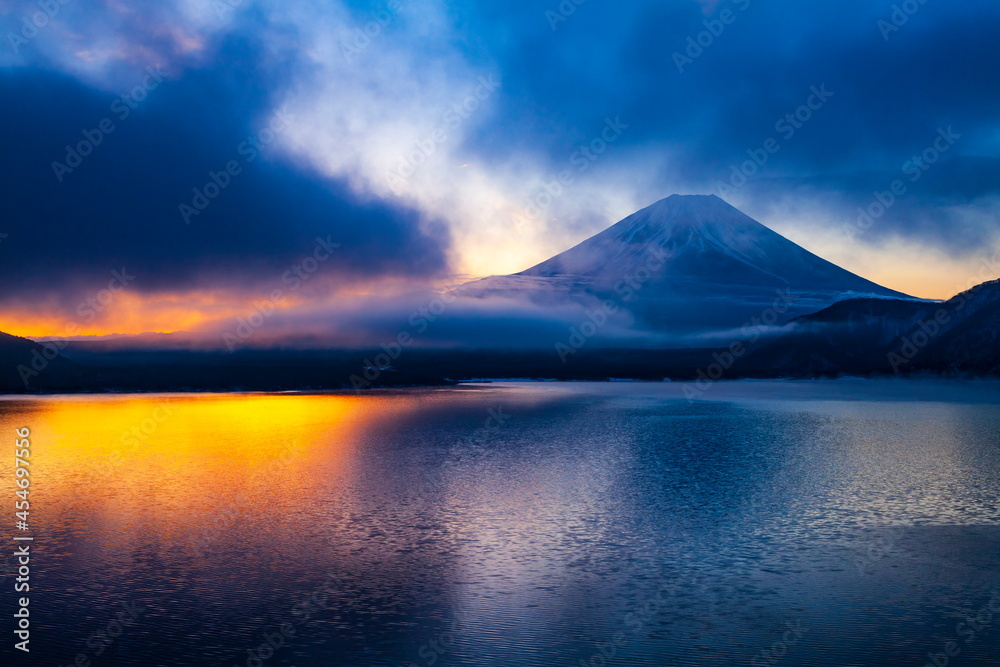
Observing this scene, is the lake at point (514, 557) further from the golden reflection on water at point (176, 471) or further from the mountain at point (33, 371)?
the mountain at point (33, 371)

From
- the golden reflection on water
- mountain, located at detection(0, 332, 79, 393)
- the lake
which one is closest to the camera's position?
the lake

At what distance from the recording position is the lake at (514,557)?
13.9 metres

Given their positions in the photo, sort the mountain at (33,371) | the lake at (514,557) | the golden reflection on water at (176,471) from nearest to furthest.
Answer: the lake at (514,557) < the golden reflection on water at (176,471) < the mountain at (33,371)

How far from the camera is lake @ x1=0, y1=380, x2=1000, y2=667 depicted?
45.5 feet

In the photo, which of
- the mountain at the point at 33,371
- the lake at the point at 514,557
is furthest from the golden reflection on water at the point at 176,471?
the mountain at the point at 33,371

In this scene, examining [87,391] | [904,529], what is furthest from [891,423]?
[87,391]

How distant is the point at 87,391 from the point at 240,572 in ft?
481

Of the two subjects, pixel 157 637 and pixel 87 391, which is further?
pixel 87 391

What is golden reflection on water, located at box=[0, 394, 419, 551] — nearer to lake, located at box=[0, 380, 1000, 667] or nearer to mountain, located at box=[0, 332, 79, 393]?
lake, located at box=[0, 380, 1000, 667]

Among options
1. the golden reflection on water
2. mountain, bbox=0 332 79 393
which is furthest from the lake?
mountain, bbox=0 332 79 393

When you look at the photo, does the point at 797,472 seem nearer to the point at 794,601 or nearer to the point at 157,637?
the point at 794,601

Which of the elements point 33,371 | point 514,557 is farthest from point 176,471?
point 33,371

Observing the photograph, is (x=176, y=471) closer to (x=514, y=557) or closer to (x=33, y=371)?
(x=514, y=557)

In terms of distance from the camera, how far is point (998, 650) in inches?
525
